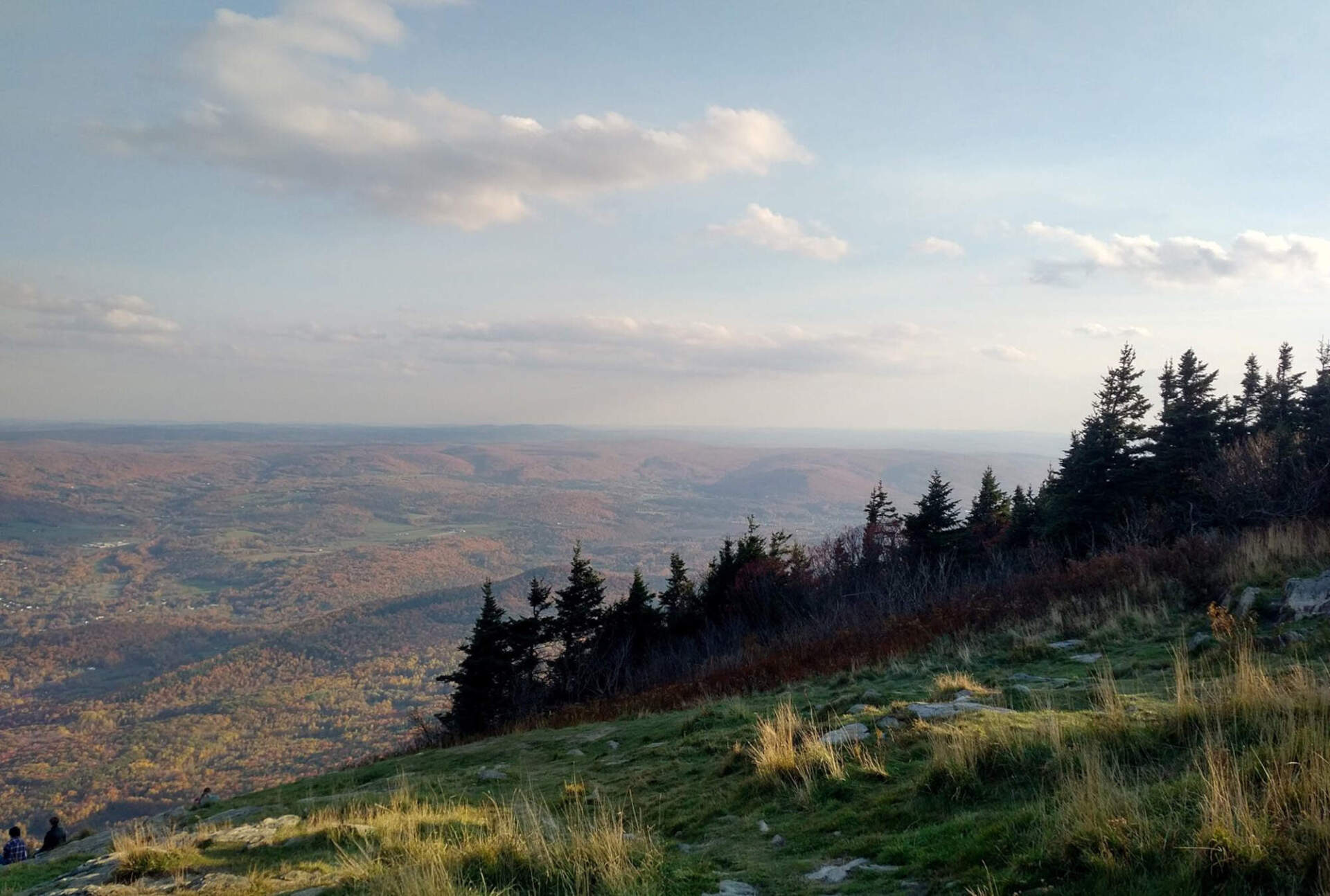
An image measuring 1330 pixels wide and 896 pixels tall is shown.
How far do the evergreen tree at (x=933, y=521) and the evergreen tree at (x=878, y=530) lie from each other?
250 centimetres

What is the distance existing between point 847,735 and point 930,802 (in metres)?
1.96

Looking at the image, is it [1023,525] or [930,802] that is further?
[1023,525]

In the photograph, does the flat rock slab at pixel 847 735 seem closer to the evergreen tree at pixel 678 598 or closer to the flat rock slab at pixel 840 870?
the flat rock slab at pixel 840 870

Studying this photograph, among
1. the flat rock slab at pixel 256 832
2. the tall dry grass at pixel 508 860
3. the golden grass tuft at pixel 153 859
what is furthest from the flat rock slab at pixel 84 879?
the tall dry grass at pixel 508 860

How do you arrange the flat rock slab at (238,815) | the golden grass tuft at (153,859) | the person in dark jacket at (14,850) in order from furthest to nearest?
the person in dark jacket at (14,850)
the flat rock slab at (238,815)
the golden grass tuft at (153,859)

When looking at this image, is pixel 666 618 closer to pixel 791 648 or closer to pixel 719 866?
pixel 791 648

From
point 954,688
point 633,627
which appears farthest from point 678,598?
point 954,688

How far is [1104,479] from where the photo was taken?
2867cm

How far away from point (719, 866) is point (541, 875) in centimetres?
127

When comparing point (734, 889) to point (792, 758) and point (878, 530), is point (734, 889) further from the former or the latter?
point (878, 530)

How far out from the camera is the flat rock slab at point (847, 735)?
681 centimetres

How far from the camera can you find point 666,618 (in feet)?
122

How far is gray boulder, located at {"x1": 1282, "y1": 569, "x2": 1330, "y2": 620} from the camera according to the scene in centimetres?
841

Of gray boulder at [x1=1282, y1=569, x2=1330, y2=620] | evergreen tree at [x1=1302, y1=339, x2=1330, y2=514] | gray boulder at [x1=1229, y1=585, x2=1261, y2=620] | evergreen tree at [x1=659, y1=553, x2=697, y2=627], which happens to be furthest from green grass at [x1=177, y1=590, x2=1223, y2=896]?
evergreen tree at [x1=659, y1=553, x2=697, y2=627]
